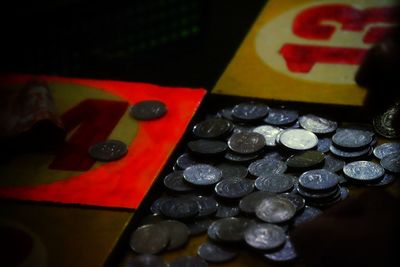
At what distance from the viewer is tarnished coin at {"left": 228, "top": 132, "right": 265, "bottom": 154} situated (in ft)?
6.95

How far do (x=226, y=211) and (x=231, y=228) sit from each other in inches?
4.1

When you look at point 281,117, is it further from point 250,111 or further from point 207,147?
point 207,147

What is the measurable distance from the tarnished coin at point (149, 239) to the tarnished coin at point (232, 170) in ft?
1.02

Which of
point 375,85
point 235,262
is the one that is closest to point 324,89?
Answer: point 235,262

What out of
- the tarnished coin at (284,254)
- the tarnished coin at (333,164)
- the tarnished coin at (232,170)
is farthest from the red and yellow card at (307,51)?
the tarnished coin at (284,254)

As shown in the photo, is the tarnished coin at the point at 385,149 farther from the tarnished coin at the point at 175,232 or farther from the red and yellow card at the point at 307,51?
the tarnished coin at the point at 175,232

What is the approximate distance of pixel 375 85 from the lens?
1.31 m

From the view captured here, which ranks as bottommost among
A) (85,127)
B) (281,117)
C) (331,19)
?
(85,127)

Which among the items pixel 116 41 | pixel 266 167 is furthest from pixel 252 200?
pixel 116 41

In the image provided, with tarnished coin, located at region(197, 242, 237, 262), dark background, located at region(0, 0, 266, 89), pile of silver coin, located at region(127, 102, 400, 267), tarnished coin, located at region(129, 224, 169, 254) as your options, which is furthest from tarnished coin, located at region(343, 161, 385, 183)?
dark background, located at region(0, 0, 266, 89)

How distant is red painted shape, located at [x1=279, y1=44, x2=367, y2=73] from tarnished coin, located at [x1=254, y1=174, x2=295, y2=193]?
0.74 m

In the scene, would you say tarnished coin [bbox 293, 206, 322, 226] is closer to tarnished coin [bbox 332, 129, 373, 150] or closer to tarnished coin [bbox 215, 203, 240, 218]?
tarnished coin [bbox 215, 203, 240, 218]

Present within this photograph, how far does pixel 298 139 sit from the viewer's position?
216cm

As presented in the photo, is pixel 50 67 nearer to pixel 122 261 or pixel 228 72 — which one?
pixel 228 72
